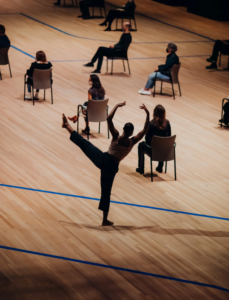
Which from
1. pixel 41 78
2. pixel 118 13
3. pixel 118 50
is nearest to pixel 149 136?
pixel 41 78

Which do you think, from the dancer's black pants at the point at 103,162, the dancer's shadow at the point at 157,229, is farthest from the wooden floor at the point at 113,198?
the dancer's black pants at the point at 103,162

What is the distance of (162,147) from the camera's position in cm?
687

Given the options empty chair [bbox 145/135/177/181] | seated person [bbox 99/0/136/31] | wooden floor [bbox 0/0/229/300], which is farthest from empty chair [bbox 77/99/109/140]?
seated person [bbox 99/0/136/31]

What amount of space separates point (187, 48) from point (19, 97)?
575cm

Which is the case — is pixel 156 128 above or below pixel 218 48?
below

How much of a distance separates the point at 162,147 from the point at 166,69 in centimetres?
366

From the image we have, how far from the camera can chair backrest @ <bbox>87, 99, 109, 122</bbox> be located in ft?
26.3

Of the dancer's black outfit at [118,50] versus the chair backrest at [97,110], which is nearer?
the chair backrest at [97,110]

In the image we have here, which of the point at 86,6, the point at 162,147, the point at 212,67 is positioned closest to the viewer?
the point at 162,147

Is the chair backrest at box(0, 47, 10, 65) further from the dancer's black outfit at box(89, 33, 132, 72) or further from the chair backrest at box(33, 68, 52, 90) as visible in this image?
the dancer's black outfit at box(89, 33, 132, 72)

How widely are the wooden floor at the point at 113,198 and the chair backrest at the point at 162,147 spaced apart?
0.35m

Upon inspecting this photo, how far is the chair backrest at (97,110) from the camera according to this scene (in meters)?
8.00

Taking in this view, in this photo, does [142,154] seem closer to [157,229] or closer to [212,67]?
[157,229]

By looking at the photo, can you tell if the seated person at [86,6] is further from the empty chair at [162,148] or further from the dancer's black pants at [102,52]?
the empty chair at [162,148]
